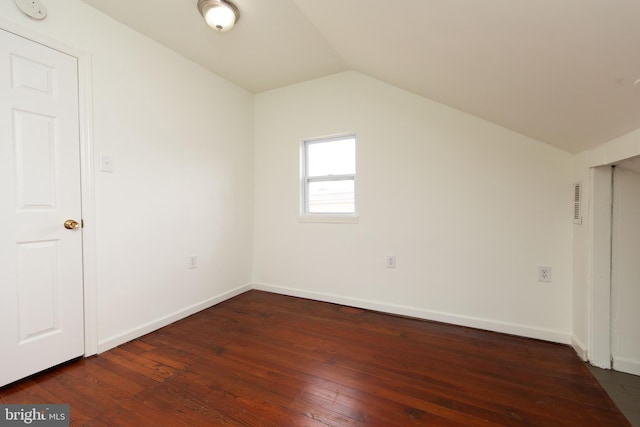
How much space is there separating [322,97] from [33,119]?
2.31 meters

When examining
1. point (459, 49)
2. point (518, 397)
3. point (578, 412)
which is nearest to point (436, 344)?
point (518, 397)

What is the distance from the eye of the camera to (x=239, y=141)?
3.11 m

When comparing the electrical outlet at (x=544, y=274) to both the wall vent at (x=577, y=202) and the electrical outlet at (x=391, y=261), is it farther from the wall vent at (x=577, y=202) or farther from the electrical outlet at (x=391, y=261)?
the electrical outlet at (x=391, y=261)

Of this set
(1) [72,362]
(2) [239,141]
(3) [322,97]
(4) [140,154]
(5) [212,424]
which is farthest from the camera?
(2) [239,141]

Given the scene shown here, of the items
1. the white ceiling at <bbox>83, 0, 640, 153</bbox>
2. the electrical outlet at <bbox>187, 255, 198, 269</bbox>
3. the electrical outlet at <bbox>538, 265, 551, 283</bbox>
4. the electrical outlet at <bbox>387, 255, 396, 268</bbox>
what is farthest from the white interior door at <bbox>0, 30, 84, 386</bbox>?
the electrical outlet at <bbox>538, 265, 551, 283</bbox>

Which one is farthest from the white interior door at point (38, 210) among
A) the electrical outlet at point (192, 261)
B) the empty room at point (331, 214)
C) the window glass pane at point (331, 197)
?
the window glass pane at point (331, 197)

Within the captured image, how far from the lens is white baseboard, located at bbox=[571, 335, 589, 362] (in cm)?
181

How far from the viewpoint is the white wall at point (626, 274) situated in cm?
170

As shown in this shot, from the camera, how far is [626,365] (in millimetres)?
1706

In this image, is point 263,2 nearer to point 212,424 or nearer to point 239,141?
point 239,141

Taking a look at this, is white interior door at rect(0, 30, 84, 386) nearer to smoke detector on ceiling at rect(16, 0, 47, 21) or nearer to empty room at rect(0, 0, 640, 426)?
empty room at rect(0, 0, 640, 426)

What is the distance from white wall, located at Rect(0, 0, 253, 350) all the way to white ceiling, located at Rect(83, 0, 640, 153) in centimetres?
22

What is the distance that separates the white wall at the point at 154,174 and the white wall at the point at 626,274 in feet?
10.7

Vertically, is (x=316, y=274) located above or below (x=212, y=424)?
above
